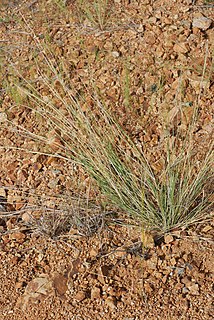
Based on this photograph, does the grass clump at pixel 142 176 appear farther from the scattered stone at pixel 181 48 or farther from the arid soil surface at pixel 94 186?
the scattered stone at pixel 181 48

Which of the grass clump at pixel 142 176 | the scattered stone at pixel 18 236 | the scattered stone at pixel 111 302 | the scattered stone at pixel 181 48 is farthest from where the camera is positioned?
the scattered stone at pixel 181 48

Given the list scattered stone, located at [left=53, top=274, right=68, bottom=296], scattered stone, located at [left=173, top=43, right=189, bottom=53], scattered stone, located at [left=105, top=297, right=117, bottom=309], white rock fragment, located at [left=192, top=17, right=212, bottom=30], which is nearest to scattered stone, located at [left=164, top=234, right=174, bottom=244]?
scattered stone, located at [left=105, top=297, right=117, bottom=309]

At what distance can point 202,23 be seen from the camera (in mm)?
2984

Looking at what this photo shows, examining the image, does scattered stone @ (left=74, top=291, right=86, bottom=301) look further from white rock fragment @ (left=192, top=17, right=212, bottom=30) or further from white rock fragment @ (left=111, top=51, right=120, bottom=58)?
white rock fragment @ (left=192, top=17, right=212, bottom=30)

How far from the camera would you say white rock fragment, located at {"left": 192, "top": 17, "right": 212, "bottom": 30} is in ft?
9.77

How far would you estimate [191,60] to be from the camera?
2889 mm

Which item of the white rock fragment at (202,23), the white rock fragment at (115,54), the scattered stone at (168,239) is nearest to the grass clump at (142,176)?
the scattered stone at (168,239)

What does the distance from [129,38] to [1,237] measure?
1.29 meters

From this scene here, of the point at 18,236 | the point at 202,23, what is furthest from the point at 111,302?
the point at 202,23

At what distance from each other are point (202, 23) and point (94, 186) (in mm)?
1116

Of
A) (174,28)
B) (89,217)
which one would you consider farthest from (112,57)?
(89,217)

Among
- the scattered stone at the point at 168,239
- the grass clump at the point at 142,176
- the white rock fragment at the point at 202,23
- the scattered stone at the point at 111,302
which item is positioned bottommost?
the scattered stone at the point at 111,302

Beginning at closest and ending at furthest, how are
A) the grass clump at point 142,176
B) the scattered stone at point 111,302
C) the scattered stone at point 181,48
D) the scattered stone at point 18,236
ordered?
the scattered stone at point 111,302 < the grass clump at point 142,176 < the scattered stone at point 18,236 < the scattered stone at point 181,48

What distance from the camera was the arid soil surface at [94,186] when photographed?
86.7 inches
